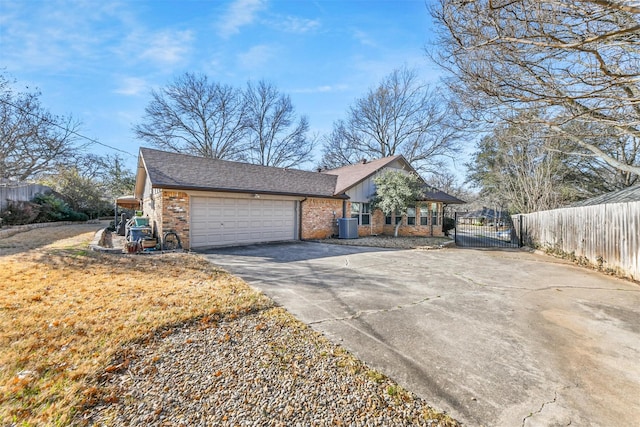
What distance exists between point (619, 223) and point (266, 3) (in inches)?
447

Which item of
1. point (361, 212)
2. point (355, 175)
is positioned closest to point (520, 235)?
point (361, 212)

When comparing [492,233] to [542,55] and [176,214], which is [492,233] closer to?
[542,55]

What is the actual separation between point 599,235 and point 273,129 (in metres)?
24.4

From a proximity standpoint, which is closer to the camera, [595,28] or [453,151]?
[595,28]

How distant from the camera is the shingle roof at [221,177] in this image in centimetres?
959

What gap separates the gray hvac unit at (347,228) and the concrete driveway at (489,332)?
6714mm

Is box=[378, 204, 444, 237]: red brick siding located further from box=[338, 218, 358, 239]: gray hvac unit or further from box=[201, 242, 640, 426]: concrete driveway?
box=[201, 242, 640, 426]: concrete driveway

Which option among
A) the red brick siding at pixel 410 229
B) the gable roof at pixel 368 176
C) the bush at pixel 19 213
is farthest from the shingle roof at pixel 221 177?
the bush at pixel 19 213

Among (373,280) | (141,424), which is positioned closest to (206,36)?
(373,280)

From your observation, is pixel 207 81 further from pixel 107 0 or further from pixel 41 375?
pixel 41 375

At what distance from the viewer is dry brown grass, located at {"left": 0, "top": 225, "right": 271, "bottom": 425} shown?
2.17 metres

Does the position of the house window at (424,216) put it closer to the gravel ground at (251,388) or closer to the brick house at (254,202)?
the brick house at (254,202)

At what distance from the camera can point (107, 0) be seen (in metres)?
7.89

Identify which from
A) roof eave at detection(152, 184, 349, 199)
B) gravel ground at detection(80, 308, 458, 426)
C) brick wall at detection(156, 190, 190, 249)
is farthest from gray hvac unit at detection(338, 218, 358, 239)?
gravel ground at detection(80, 308, 458, 426)
